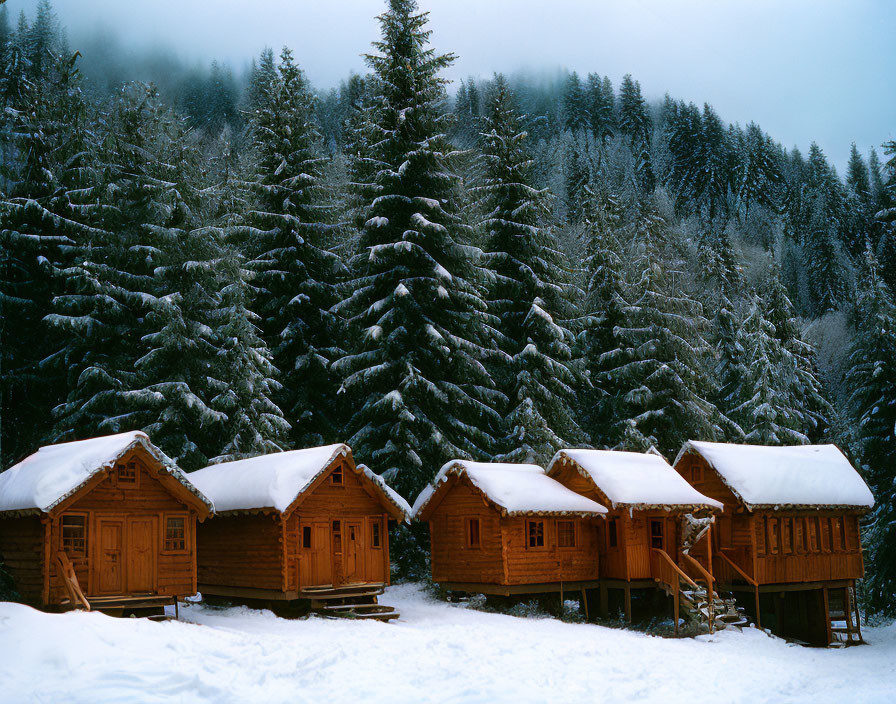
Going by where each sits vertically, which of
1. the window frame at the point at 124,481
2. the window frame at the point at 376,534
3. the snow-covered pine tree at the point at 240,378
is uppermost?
the snow-covered pine tree at the point at 240,378

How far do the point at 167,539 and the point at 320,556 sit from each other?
498 centimetres

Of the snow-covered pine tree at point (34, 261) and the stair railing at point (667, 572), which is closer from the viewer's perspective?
the stair railing at point (667, 572)

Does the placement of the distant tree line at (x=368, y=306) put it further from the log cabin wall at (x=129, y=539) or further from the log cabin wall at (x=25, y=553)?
the log cabin wall at (x=25, y=553)

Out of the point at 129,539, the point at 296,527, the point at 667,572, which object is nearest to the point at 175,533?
the point at 129,539

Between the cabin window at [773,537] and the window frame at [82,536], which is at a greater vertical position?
the window frame at [82,536]

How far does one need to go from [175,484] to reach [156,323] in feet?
39.2

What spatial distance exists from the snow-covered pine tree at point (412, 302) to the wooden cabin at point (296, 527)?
14.6 ft

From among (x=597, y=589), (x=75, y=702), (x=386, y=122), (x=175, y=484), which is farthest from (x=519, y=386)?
(x=75, y=702)

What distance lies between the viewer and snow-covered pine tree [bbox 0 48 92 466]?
36.3 metres

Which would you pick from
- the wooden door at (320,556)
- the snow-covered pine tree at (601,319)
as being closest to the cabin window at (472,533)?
the wooden door at (320,556)

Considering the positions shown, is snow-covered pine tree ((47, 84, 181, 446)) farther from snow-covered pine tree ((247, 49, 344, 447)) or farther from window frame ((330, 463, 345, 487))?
window frame ((330, 463, 345, 487))

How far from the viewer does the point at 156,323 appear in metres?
34.5

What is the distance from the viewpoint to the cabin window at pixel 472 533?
3046cm

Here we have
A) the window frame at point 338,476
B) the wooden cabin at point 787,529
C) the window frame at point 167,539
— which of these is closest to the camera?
the window frame at point 167,539
